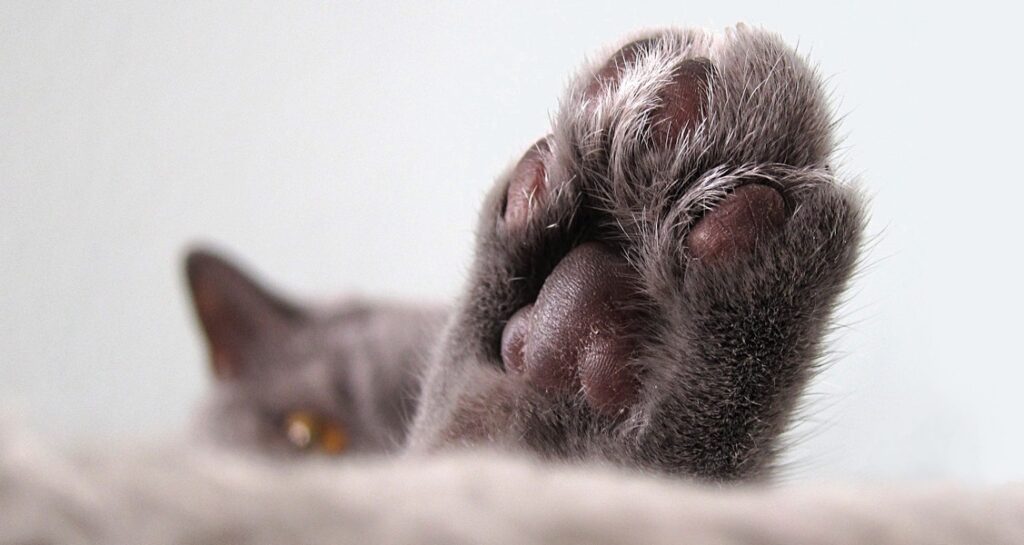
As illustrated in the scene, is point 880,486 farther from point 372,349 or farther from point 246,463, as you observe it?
point 372,349

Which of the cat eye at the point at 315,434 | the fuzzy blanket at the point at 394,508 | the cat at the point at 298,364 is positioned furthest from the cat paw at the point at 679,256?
the cat eye at the point at 315,434

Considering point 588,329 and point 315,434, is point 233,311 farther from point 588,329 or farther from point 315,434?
point 588,329

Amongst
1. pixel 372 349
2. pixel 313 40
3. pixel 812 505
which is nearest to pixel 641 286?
pixel 812 505

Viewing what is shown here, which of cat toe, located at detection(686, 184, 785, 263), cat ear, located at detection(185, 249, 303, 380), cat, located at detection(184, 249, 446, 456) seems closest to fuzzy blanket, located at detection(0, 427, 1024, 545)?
cat toe, located at detection(686, 184, 785, 263)

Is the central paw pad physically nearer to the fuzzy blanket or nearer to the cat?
the fuzzy blanket

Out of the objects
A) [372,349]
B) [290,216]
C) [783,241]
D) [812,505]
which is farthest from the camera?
[290,216]
